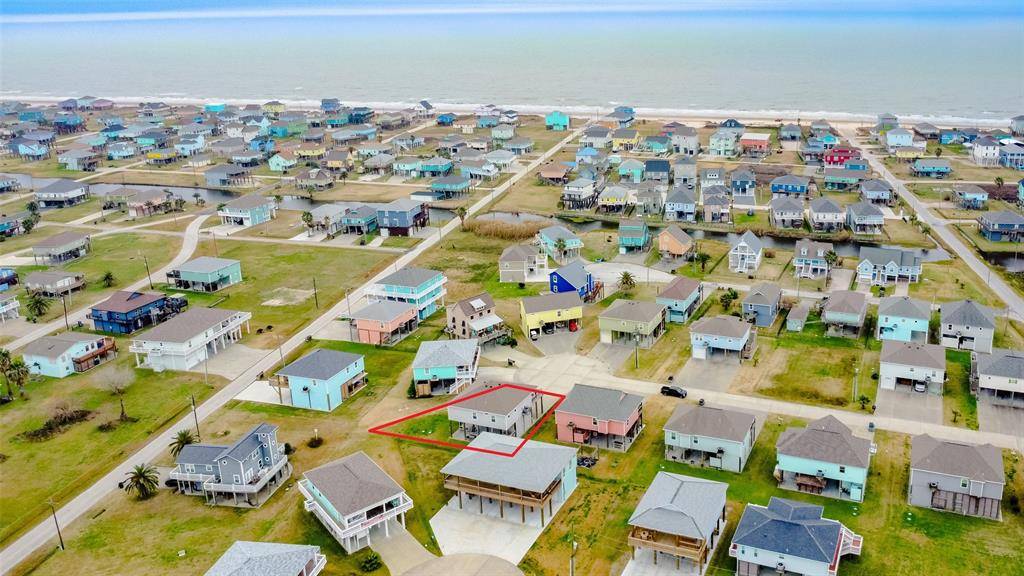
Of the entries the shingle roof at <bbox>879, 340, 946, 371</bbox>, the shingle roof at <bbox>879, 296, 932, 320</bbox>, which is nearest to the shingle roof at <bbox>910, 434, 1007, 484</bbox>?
the shingle roof at <bbox>879, 340, 946, 371</bbox>

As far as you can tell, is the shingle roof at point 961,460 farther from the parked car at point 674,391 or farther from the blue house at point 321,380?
the blue house at point 321,380

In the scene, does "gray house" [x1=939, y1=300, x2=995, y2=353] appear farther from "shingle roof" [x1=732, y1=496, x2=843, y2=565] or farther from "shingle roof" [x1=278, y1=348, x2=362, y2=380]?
"shingle roof" [x1=278, y1=348, x2=362, y2=380]

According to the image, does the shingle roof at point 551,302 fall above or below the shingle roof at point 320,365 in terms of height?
above

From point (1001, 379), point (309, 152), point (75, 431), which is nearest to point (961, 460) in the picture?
point (1001, 379)

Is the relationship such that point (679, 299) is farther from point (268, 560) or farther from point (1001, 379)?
point (268, 560)

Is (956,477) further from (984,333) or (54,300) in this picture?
(54,300)

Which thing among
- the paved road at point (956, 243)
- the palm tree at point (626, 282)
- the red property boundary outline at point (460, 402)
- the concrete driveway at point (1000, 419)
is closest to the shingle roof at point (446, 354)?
the red property boundary outline at point (460, 402)
